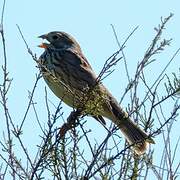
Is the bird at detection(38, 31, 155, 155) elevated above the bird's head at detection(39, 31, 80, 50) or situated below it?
below

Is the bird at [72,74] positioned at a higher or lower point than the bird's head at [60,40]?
lower

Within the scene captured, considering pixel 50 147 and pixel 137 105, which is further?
pixel 137 105

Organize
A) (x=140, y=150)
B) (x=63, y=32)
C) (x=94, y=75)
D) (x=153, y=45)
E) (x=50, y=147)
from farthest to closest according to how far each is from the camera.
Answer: (x=63, y=32) → (x=94, y=75) → (x=140, y=150) → (x=153, y=45) → (x=50, y=147)

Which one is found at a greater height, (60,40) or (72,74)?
(60,40)

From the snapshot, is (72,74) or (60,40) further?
(60,40)

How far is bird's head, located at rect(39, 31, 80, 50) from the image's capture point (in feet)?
23.6

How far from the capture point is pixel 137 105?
12.6 ft

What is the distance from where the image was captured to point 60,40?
7312 mm

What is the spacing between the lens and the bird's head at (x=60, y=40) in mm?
7185

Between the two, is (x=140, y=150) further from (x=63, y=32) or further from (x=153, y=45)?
(x=63, y=32)

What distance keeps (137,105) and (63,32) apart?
Result: 3.73 meters

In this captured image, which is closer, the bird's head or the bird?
the bird

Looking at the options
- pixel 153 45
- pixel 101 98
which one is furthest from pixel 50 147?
pixel 153 45

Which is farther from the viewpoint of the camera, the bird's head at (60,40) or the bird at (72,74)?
the bird's head at (60,40)
